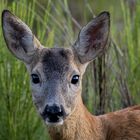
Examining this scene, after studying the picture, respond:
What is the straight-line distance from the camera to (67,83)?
26.3 ft

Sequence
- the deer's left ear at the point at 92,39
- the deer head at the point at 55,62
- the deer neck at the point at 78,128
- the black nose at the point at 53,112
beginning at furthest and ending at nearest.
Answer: the deer's left ear at the point at 92,39 → the deer neck at the point at 78,128 → the deer head at the point at 55,62 → the black nose at the point at 53,112

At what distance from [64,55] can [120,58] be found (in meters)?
1.96

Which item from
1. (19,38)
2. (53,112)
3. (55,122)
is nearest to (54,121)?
(55,122)

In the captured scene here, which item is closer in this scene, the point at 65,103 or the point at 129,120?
the point at 65,103

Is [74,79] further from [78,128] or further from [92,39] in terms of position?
[92,39]

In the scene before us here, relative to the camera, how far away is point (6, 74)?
30.6ft

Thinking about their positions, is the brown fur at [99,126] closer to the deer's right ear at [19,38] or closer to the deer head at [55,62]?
the deer head at [55,62]

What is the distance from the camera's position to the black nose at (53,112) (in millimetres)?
7652

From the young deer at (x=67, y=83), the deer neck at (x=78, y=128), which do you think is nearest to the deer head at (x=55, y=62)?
the young deer at (x=67, y=83)

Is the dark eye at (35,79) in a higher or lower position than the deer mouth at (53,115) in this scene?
higher

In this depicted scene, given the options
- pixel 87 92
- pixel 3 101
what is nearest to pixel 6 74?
pixel 3 101

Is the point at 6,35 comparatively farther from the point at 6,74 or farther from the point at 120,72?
the point at 120,72

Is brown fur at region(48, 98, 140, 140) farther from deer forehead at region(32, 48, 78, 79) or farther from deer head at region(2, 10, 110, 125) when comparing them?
deer forehead at region(32, 48, 78, 79)

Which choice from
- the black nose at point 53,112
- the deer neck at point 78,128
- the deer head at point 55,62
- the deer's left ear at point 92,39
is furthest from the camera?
the deer's left ear at point 92,39
